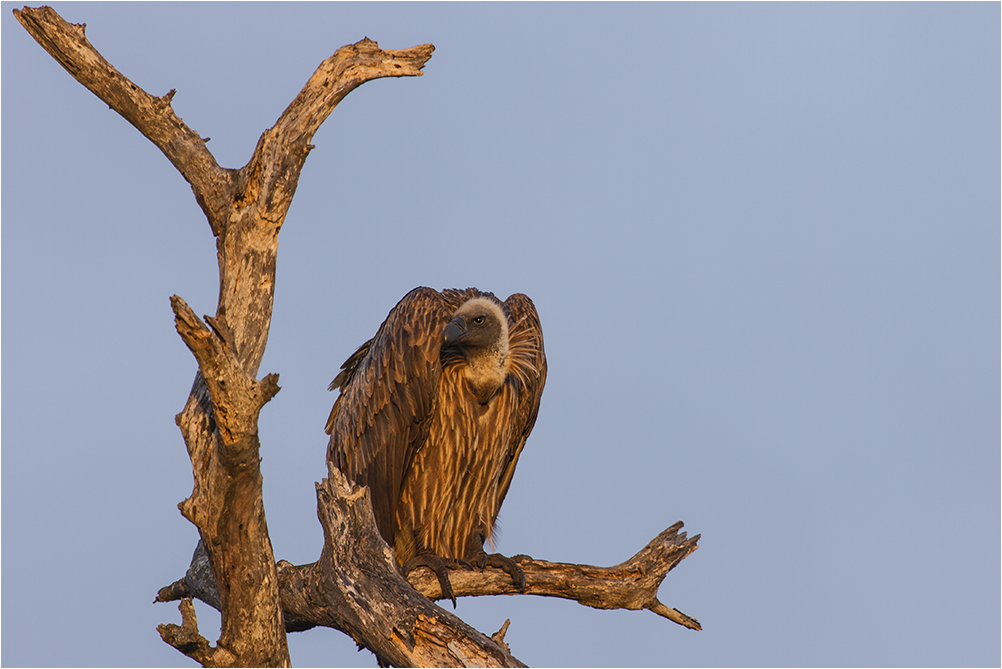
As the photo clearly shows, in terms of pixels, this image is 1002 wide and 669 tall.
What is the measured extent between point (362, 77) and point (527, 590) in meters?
3.21

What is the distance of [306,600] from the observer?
209 inches

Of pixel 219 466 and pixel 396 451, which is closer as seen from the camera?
pixel 219 466

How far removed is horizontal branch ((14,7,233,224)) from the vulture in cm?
193

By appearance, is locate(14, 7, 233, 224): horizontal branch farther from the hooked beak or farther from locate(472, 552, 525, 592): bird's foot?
locate(472, 552, 525, 592): bird's foot

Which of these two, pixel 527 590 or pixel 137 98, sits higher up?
pixel 137 98

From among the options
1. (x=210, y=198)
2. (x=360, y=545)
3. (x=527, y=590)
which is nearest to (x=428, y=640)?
(x=360, y=545)

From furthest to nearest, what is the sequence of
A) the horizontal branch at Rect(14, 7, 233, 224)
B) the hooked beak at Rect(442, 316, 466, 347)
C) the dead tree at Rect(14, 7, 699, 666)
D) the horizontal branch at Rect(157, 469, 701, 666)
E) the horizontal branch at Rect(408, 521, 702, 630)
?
the hooked beak at Rect(442, 316, 466, 347) → the horizontal branch at Rect(408, 521, 702, 630) → the horizontal branch at Rect(14, 7, 233, 224) → the horizontal branch at Rect(157, 469, 701, 666) → the dead tree at Rect(14, 7, 699, 666)

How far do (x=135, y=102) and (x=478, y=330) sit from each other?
2.54m

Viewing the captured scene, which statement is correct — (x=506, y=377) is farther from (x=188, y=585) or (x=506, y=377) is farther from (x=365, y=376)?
(x=188, y=585)

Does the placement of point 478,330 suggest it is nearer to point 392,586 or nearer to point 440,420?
point 440,420

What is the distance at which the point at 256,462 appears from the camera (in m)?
4.20

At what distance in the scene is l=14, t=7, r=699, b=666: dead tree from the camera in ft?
14.1

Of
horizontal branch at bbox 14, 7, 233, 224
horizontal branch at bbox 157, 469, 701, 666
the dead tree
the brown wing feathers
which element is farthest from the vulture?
horizontal branch at bbox 14, 7, 233, 224

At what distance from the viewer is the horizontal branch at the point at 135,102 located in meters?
4.61
